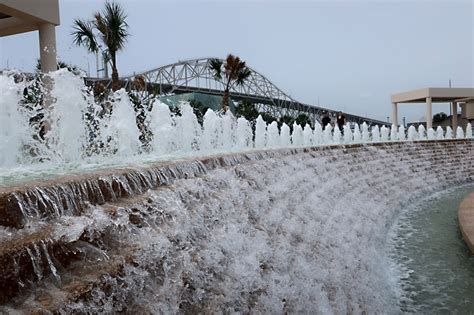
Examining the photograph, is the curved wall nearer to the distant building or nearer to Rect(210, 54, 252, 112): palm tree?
the distant building

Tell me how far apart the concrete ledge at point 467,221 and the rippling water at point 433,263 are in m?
0.17

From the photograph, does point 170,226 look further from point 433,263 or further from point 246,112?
point 246,112

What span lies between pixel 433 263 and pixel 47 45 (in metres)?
8.35

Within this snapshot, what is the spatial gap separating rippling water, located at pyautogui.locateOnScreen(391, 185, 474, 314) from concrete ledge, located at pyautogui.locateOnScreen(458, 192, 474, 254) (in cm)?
17

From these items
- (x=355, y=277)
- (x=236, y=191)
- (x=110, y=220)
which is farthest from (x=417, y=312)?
(x=110, y=220)

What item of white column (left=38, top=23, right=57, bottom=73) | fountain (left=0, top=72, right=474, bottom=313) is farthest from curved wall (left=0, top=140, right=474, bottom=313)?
white column (left=38, top=23, right=57, bottom=73)

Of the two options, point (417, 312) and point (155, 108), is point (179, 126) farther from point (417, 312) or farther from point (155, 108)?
point (417, 312)

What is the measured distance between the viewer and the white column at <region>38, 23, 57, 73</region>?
920 centimetres

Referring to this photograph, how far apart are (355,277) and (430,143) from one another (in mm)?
11833

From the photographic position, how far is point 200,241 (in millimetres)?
Result: 3131

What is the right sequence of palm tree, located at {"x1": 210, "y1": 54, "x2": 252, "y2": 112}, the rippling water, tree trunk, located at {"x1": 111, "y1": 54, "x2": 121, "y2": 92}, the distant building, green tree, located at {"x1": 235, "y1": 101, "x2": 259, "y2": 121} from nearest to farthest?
1. the rippling water
2. the distant building
3. tree trunk, located at {"x1": 111, "y1": 54, "x2": 121, "y2": 92}
4. palm tree, located at {"x1": 210, "y1": 54, "x2": 252, "y2": 112}
5. green tree, located at {"x1": 235, "y1": 101, "x2": 259, "y2": 121}

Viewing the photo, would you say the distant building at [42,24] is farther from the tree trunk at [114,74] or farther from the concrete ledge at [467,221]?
the concrete ledge at [467,221]

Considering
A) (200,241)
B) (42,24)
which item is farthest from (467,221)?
(42,24)

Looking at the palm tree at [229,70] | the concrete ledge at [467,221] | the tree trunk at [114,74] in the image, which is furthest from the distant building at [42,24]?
the palm tree at [229,70]
